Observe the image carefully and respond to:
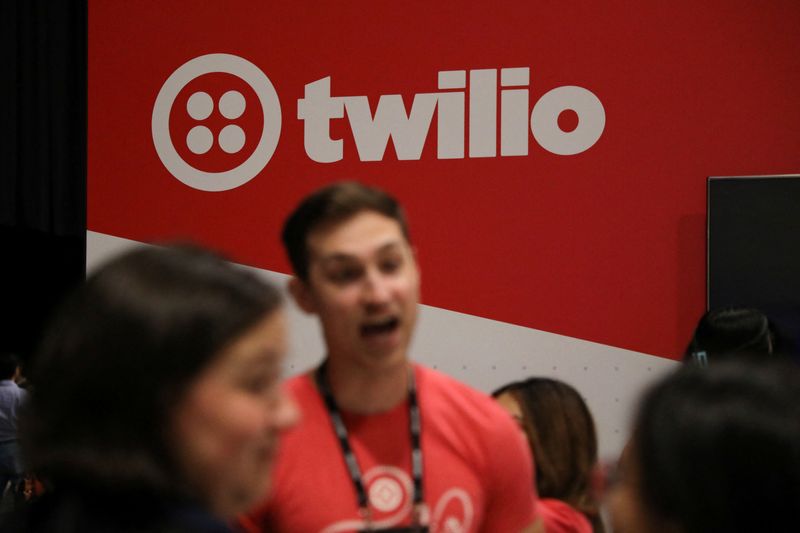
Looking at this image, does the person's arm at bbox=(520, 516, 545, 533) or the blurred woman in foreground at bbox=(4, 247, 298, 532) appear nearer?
the blurred woman in foreground at bbox=(4, 247, 298, 532)

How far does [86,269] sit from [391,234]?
3529 mm

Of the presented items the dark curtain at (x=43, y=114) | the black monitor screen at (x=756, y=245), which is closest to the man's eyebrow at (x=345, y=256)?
the black monitor screen at (x=756, y=245)

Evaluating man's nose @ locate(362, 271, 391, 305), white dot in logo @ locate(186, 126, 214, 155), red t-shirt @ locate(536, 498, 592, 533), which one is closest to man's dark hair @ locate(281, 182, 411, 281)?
man's nose @ locate(362, 271, 391, 305)

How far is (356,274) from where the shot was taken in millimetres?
1647

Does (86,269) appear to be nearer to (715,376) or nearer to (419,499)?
(419,499)

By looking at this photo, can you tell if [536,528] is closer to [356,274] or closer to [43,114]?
→ [356,274]

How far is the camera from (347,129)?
4.47 m

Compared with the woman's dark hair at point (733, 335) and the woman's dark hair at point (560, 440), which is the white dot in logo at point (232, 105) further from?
the woman's dark hair at point (733, 335)

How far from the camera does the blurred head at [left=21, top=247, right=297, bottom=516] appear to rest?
97 cm

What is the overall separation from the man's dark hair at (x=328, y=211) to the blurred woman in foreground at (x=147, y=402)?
623mm

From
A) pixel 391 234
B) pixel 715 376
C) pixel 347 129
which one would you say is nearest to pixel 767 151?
pixel 347 129

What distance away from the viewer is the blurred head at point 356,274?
63.7 inches

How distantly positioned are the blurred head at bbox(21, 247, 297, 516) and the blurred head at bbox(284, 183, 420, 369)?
55 cm

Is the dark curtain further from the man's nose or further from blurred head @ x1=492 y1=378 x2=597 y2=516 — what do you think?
the man's nose
